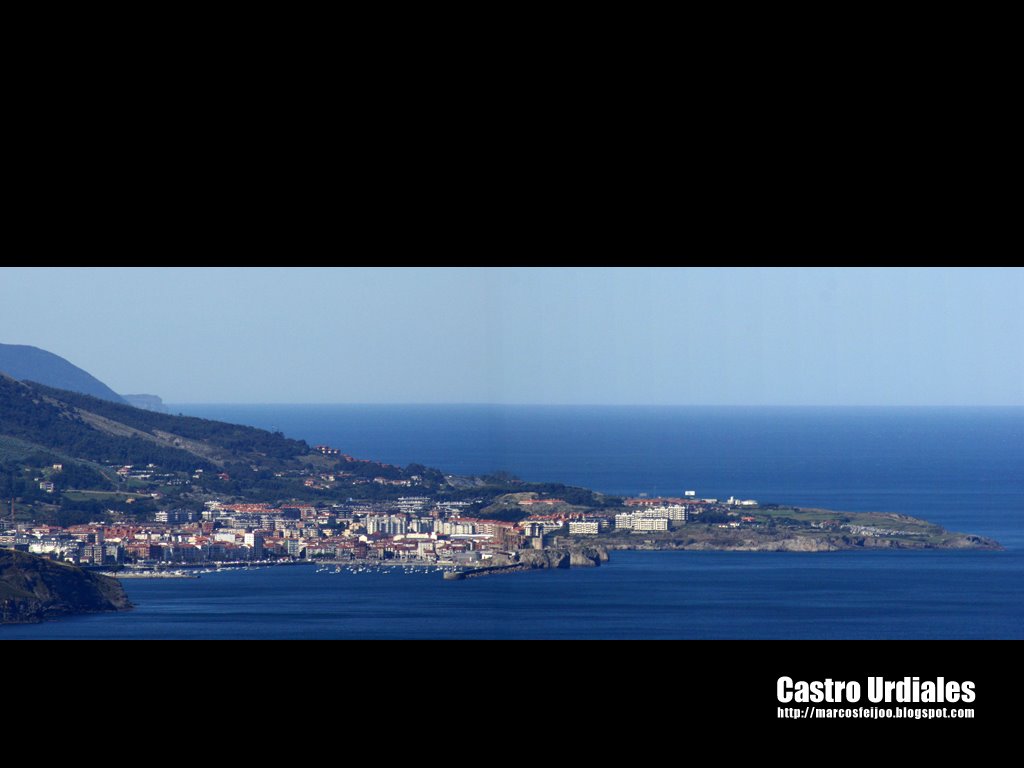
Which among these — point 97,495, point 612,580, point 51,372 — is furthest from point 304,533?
point 51,372

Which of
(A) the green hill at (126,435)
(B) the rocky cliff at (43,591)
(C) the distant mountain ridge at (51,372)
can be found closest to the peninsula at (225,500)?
(A) the green hill at (126,435)

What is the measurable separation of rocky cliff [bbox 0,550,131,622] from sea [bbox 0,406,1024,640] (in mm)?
107

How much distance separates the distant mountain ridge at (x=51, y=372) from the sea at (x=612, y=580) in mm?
902

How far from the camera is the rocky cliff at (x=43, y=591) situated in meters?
5.57

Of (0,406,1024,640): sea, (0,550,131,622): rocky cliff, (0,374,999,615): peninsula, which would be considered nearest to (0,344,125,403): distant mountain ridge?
(0,374,999,615): peninsula

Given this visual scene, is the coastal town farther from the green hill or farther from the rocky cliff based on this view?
the rocky cliff

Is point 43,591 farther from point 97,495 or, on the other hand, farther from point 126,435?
point 126,435

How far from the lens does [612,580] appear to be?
34.3 feet

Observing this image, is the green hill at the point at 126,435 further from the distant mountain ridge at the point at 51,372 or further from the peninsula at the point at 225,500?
the distant mountain ridge at the point at 51,372

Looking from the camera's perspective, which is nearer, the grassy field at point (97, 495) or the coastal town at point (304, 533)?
the coastal town at point (304, 533)

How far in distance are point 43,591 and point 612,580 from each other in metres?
5.70
